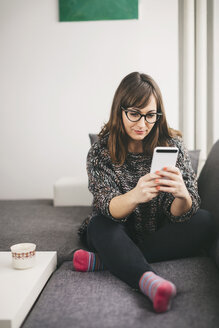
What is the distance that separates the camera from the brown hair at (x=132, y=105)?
133cm

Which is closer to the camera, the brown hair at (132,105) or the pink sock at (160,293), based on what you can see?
the pink sock at (160,293)

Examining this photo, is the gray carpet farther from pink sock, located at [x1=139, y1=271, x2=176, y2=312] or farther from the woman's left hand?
the woman's left hand

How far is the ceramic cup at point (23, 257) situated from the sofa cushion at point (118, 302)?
0.33ft

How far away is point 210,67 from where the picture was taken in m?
2.65

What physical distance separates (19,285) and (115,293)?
0.29 m

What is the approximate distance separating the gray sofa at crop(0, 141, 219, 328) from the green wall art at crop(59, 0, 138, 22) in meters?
1.50

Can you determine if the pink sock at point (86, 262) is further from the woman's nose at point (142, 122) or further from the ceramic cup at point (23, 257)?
the woman's nose at point (142, 122)

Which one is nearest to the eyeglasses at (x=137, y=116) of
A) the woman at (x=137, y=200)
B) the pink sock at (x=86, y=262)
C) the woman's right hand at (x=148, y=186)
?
the woman at (x=137, y=200)

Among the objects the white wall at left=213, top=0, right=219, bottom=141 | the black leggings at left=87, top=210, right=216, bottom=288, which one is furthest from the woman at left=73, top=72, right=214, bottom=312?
the white wall at left=213, top=0, right=219, bottom=141

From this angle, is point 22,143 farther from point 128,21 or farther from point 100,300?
point 100,300

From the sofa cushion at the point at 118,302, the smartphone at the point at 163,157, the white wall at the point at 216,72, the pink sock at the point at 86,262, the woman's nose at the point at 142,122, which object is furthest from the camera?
the white wall at the point at 216,72

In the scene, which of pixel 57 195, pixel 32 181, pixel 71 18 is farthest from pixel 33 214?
pixel 71 18

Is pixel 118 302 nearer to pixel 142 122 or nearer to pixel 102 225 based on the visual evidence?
pixel 102 225

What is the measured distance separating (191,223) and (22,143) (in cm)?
187
